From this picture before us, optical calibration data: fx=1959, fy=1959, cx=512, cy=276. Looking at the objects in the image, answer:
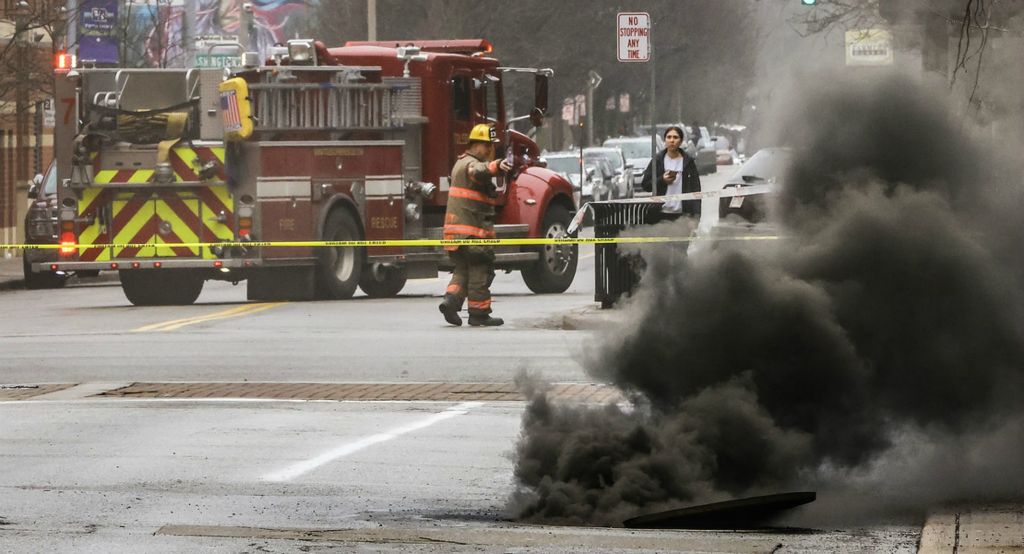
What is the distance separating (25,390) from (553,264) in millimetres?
10657

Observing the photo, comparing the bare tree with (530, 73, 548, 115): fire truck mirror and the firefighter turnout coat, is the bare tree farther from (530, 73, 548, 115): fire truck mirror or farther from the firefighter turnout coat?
the firefighter turnout coat

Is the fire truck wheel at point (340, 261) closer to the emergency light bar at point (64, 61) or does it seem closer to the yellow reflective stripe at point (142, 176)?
the yellow reflective stripe at point (142, 176)

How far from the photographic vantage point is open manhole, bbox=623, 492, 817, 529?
7.48 meters

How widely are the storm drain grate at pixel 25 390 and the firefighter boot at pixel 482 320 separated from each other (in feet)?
16.1

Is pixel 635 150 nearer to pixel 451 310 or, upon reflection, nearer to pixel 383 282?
pixel 383 282

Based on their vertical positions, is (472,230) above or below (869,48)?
below

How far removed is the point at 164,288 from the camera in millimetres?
22281

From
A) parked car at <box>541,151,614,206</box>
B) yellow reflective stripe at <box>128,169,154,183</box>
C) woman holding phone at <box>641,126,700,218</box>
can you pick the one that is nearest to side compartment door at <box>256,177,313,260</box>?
yellow reflective stripe at <box>128,169,154,183</box>

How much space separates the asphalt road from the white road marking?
13 mm

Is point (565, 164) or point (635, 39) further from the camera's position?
point (565, 164)

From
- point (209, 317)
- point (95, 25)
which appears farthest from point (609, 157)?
point (209, 317)

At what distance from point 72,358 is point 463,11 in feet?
133

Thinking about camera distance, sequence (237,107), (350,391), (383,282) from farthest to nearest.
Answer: (383,282) < (237,107) < (350,391)

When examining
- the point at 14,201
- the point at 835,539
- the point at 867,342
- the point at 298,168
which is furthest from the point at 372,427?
the point at 14,201
